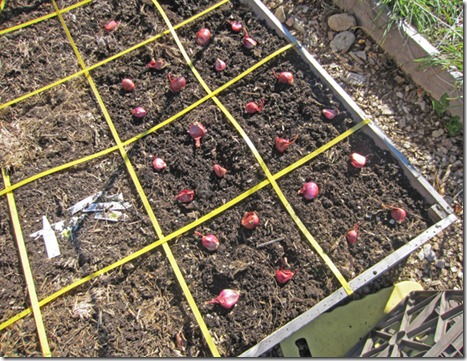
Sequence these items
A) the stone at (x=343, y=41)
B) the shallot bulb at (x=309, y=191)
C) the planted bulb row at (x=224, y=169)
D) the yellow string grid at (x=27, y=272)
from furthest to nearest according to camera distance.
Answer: the stone at (x=343, y=41)
the shallot bulb at (x=309, y=191)
the planted bulb row at (x=224, y=169)
the yellow string grid at (x=27, y=272)

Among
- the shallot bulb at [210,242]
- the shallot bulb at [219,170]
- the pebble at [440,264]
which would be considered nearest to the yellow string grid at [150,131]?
the shallot bulb at [219,170]

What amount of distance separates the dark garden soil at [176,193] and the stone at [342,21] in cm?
52

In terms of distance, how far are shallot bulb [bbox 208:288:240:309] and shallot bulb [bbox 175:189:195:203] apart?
53 cm

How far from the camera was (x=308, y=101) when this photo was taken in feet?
7.60

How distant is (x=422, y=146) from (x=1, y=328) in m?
2.57

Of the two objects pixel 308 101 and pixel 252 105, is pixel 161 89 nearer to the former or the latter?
pixel 252 105

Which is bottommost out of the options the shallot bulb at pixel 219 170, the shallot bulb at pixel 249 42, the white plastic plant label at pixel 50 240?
the shallot bulb at pixel 219 170

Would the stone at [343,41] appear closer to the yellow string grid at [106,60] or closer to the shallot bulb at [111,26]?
the yellow string grid at [106,60]

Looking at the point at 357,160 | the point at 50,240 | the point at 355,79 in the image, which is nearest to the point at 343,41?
the point at 355,79

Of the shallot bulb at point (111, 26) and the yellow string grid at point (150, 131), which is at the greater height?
the shallot bulb at point (111, 26)

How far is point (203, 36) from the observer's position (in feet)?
8.16

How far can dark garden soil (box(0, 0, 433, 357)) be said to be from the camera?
1924 millimetres

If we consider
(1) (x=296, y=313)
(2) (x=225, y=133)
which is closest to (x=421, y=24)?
(2) (x=225, y=133)

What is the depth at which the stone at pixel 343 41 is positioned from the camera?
269cm
